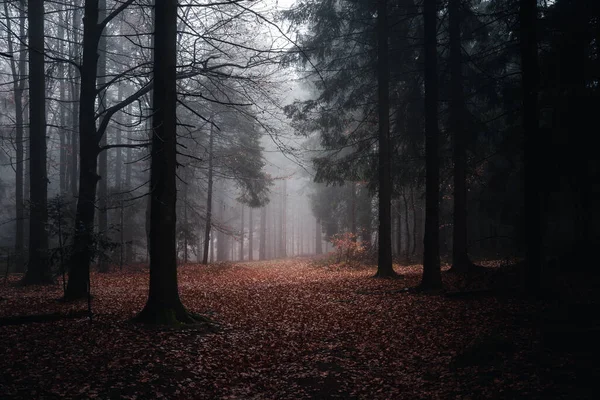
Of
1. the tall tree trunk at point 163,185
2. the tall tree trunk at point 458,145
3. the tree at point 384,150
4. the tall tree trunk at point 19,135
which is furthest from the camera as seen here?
the tall tree trunk at point 19,135

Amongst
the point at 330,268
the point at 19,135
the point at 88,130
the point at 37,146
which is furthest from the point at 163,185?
the point at 19,135

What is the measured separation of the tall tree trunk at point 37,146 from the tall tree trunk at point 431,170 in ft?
39.4

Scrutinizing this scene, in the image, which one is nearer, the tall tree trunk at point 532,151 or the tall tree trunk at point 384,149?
the tall tree trunk at point 532,151

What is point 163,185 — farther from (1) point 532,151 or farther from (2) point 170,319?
(1) point 532,151

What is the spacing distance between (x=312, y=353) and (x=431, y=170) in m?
6.44

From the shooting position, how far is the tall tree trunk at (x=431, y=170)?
11086mm

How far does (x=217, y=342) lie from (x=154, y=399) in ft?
6.97

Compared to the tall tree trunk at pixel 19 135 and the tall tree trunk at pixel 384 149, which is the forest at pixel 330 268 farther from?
the tall tree trunk at pixel 19 135

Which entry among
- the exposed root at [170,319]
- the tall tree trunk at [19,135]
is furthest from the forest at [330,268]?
the tall tree trunk at [19,135]

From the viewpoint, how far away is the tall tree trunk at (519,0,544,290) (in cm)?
875

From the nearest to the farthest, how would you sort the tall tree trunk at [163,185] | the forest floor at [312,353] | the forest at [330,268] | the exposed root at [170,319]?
the forest floor at [312,353] < the forest at [330,268] < the exposed root at [170,319] < the tall tree trunk at [163,185]

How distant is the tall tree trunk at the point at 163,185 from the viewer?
7.81 meters

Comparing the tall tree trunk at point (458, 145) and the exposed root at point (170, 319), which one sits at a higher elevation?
the tall tree trunk at point (458, 145)

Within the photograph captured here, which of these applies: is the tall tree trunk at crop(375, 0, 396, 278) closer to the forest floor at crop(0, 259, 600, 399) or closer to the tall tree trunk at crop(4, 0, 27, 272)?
the forest floor at crop(0, 259, 600, 399)
